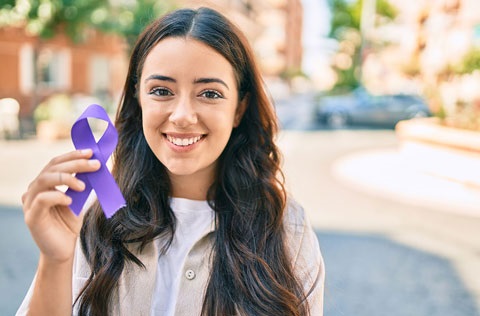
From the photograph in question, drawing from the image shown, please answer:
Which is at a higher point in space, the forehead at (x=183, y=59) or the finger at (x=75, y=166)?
the forehead at (x=183, y=59)

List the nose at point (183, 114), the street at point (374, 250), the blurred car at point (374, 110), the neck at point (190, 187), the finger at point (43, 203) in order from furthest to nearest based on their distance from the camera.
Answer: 1. the blurred car at point (374, 110)
2. the street at point (374, 250)
3. the neck at point (190, 187)
4. the nose at point (183, 114)
5. the finger at point (43, 203)

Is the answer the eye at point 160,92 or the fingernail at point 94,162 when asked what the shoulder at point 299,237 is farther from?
the fingernail at point 94,162

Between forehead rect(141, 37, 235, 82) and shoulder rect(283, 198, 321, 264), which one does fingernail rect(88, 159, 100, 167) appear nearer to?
forehead rect(141, 37, 235, 82)

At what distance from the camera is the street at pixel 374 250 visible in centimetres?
442

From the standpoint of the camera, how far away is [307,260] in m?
1.56

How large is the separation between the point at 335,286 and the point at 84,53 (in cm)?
2197

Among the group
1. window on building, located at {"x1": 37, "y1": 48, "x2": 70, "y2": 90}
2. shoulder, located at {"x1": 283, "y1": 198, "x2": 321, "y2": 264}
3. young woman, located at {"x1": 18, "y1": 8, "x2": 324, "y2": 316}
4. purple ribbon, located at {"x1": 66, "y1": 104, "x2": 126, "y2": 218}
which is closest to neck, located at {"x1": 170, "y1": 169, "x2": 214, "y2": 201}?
young woman, located at {"x1": 18, "y1": 8, "x2": 324, "y2": 316}

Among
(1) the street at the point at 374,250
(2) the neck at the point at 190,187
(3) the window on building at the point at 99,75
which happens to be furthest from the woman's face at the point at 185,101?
(3) the window on building at the point at 99,75

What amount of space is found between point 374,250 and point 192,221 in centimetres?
435

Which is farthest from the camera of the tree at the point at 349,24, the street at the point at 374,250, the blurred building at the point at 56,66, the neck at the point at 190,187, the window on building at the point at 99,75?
the tree at the point at 349,24

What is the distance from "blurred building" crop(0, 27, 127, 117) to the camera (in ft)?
61.8

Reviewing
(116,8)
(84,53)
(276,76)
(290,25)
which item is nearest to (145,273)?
(116,8)

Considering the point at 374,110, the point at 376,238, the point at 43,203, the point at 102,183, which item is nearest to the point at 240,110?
the point at 102,183

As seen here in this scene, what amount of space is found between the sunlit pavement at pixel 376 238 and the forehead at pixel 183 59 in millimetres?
1208
